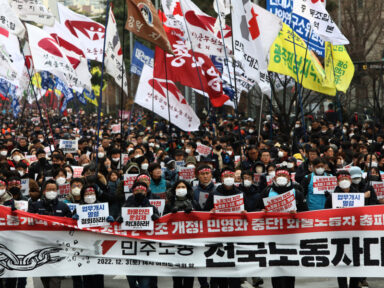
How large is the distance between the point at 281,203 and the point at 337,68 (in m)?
8.97

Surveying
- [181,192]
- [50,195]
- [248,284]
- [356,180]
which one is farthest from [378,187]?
[50,195]

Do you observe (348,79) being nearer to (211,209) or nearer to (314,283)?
(314,283)

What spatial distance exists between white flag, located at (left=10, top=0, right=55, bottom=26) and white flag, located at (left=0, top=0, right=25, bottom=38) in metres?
0.30

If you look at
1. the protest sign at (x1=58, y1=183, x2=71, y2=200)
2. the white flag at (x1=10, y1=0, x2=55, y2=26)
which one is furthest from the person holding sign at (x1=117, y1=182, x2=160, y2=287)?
the white flag at (x1=10, y1=0, x2=55, y2=26)

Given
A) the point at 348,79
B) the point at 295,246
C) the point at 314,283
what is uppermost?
the point at 348,79

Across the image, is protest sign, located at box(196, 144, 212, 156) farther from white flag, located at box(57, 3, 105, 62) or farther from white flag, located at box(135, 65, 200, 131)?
white flag, located at box(57, 3, 105, 62)

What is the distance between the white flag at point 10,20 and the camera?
1305cm

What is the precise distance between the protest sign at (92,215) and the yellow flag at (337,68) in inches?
→ 354

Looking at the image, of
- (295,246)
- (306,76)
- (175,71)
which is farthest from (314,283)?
(175,71)

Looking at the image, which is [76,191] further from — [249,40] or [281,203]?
[249,40]

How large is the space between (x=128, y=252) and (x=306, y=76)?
8.68m

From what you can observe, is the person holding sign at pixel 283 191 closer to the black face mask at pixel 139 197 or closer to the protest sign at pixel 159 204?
the protest sign at pixel 159 204

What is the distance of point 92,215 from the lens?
8.30m

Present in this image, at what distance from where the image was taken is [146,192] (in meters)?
8.48
